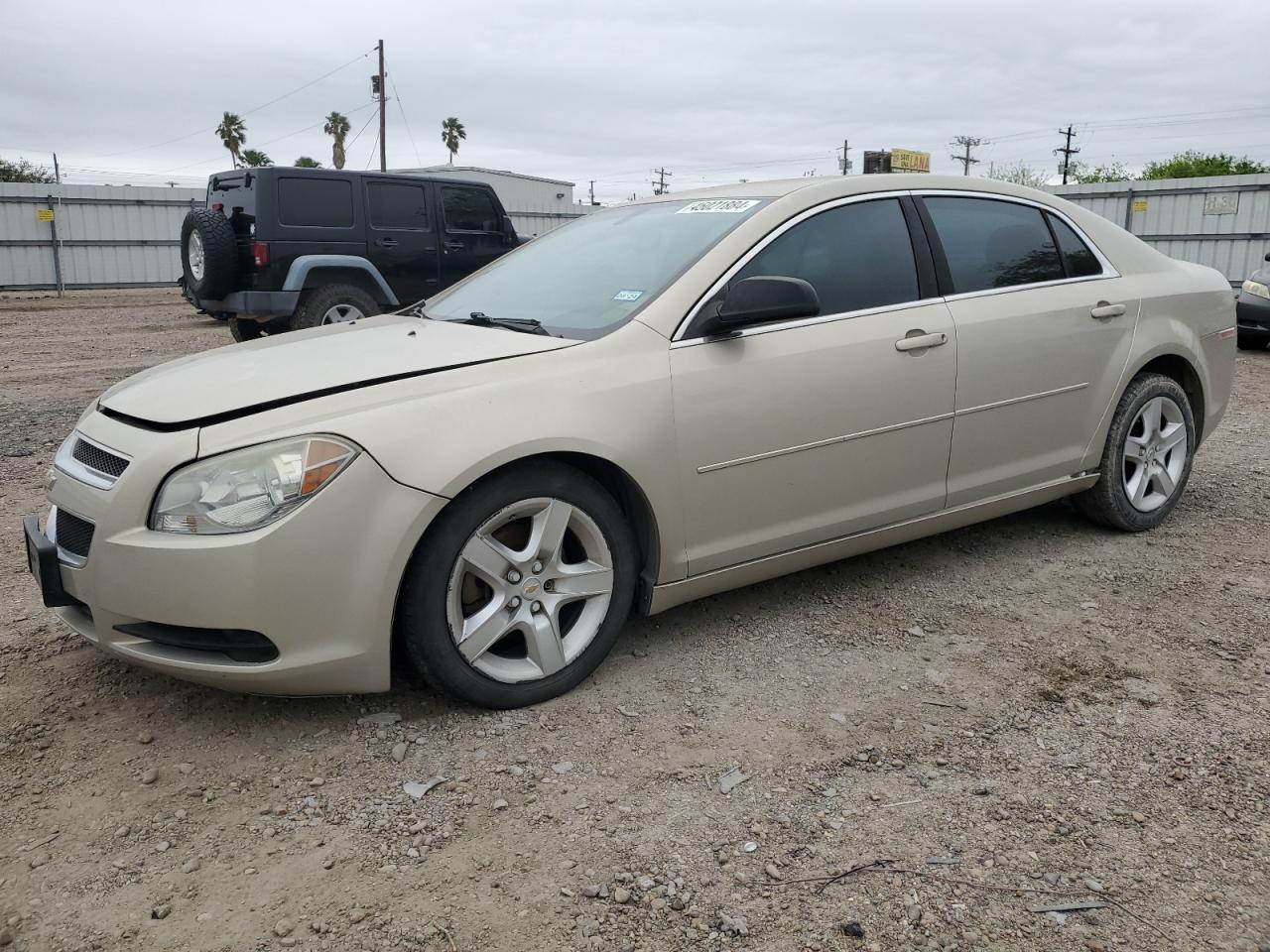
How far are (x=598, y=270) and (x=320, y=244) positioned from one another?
7.71 m

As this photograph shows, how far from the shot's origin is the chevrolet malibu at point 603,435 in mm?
2701

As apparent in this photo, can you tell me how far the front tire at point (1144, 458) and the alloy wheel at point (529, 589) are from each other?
252cm

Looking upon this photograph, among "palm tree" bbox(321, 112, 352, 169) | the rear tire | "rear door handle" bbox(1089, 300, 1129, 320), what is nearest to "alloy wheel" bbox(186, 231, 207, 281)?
"rear door handle" bbox(1089, 300, 1129, 320)

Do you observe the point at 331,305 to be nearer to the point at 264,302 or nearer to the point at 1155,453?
the point at 264,302

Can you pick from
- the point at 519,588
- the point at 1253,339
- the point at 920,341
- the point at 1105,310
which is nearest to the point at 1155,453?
the point at 1105,310

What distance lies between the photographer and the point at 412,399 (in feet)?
9.36

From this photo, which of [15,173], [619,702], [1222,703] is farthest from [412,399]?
[15,173]

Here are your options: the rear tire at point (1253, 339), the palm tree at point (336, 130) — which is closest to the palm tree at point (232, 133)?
the palm tree at point (336, 130)

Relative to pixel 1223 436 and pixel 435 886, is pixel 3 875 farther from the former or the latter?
pixel 1223 436

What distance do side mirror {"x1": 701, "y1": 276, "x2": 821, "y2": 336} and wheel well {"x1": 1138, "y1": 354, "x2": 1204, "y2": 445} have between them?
212 cm

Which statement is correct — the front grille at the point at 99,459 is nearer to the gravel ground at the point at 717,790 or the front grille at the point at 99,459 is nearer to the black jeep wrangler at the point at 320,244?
the gravel ground at the point at 717,790

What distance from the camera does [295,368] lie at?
3105 mm

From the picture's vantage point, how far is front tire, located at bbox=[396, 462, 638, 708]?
112 inches

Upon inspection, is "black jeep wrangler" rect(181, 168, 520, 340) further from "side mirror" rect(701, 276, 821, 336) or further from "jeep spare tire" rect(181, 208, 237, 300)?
"side mirror" rect(701, 276, 821, 336)
